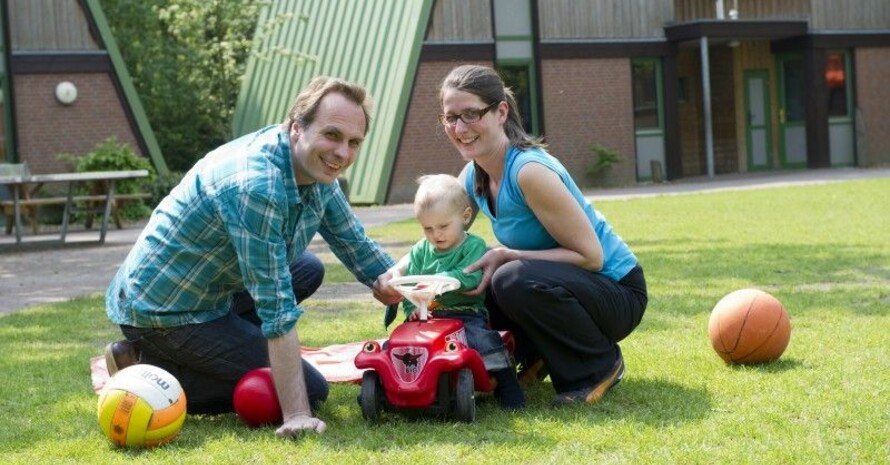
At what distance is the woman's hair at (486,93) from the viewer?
592 cm

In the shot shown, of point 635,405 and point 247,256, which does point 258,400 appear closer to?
point 247,256

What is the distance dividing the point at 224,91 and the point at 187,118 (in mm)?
1271

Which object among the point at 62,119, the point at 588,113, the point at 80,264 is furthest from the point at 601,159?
the point at 80,264

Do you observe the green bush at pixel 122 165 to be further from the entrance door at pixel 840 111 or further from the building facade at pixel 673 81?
the entrance door at pixel 840 111

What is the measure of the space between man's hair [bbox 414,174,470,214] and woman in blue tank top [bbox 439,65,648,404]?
158 mm

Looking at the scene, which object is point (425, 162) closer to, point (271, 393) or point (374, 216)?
point (374, 216)

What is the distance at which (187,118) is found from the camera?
36.3 m

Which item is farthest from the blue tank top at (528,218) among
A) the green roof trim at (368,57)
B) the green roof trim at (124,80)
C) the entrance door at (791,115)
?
the entrance door at (791,115)

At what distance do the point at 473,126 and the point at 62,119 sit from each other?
2148cm

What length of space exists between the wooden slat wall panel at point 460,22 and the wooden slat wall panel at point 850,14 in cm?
1048

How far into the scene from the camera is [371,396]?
18.7 feet

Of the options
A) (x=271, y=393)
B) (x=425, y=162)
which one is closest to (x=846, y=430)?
(x=271, y=393)

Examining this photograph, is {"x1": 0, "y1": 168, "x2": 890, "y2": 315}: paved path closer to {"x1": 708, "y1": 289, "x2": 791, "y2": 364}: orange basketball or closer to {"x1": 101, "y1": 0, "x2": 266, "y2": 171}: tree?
{"x1": 708, "y1": 289, "x2": 791, "y2": 364}: orange basketball

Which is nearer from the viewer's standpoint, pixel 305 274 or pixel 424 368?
pixel 424 368
